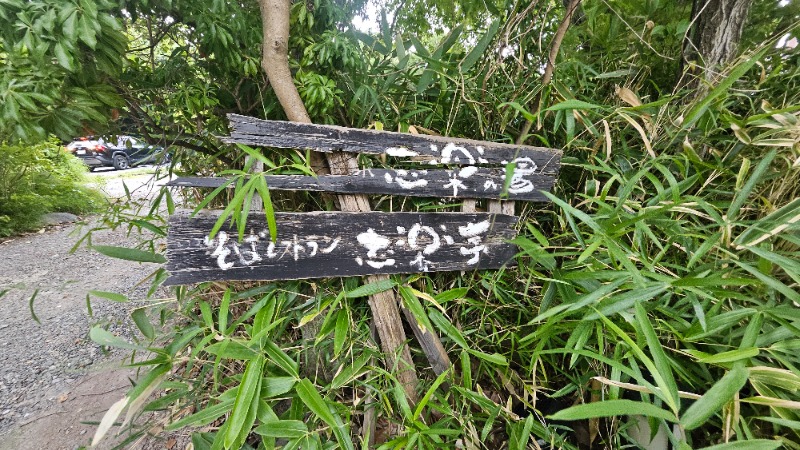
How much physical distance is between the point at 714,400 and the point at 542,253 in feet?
1.62

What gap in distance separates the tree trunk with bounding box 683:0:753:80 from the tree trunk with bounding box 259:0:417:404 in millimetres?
1350

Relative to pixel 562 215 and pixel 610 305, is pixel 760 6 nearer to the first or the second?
pixel 562 215

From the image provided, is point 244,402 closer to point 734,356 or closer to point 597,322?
point 597,322

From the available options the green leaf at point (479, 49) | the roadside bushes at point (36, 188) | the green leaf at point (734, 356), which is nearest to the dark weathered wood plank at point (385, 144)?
the green leaf at point (479, 49)

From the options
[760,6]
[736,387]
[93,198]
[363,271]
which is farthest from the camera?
[93,198]

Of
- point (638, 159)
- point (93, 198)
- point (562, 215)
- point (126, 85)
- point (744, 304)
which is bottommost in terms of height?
point (93, 198)

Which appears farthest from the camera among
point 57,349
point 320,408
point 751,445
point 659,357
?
point 57,349

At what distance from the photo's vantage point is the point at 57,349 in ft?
8.08

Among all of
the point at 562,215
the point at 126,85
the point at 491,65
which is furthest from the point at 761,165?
the point at 126,85

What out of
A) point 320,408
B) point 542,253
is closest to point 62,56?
point 320,408

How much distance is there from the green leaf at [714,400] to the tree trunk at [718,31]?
1086mm

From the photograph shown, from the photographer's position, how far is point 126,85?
4.37 ft

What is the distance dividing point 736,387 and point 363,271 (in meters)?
0.91

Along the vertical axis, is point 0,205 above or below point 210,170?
below
